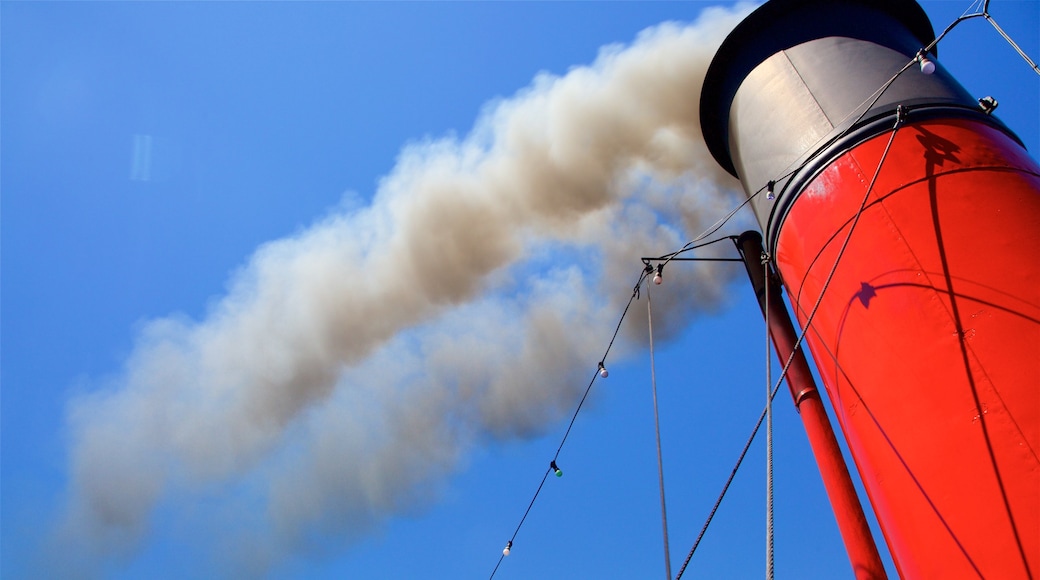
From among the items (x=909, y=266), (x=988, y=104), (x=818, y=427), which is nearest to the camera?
(x=909, y=266)

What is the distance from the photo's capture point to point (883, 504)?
4.03 meters

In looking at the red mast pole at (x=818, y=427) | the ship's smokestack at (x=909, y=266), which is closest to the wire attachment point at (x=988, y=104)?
the ship's smokestack at (x=909, y=266)

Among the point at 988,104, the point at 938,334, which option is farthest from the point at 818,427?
the point at 988,104

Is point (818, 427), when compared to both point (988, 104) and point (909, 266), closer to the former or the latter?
point (909, 266)

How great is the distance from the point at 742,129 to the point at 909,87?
1354 mm

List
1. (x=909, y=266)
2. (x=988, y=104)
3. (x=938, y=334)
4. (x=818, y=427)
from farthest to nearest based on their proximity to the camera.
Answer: (x=818, y=427)
(x=988, y=104)
(x=909, y=266)
(x=938, y=334)

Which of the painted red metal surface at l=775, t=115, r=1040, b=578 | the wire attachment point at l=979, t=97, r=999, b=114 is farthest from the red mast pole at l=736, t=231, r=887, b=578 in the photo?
the wire attachment point at l=979, t=97, r=999, b=114

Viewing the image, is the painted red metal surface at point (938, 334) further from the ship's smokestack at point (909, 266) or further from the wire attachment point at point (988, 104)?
the wire attachment point at point (988, 104)

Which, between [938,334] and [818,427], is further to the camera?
[818,427]

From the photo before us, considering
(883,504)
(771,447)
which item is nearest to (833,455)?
(883,504)

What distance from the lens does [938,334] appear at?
145 inches

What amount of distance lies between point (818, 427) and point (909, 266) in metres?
1.82

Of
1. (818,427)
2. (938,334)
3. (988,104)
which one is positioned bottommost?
(938,334)

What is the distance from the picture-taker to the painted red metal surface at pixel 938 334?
3291 millimetres
